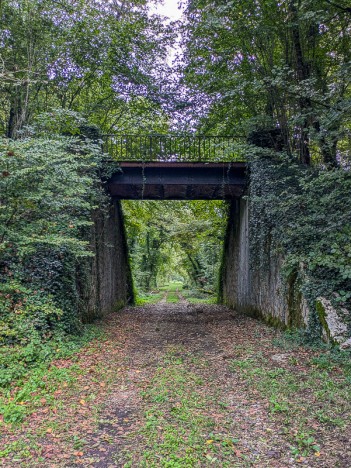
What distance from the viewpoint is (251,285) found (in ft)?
35.6

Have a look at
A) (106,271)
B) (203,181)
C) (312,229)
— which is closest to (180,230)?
(106,271)

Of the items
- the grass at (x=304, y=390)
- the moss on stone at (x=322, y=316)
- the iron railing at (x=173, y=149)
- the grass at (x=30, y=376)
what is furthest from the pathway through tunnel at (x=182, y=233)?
the grass at (x=30, y=376)

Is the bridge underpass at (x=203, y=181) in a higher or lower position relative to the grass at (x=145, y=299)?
higher

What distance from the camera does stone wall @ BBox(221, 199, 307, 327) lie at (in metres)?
7.39

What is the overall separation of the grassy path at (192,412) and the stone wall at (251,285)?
3.51 feet

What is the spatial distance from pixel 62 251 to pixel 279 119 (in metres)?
7.14

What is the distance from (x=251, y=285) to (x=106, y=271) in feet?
16.7

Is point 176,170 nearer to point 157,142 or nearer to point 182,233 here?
point 157,142

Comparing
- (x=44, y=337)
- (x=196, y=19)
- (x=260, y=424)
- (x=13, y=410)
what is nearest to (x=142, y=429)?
(x=260, y=424)

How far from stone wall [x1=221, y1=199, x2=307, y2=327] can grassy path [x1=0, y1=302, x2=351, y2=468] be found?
1.07 metres

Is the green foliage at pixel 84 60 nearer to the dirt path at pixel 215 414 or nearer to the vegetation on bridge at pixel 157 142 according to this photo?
the vegetation on bridge at pixel 157 142

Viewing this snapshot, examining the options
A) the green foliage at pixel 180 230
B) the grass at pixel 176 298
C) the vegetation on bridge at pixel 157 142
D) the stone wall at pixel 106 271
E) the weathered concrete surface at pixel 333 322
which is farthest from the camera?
the grass at pixel 176 298

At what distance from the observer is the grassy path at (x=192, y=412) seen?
3.01 metres

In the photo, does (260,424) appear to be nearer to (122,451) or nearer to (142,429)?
(142,429)
